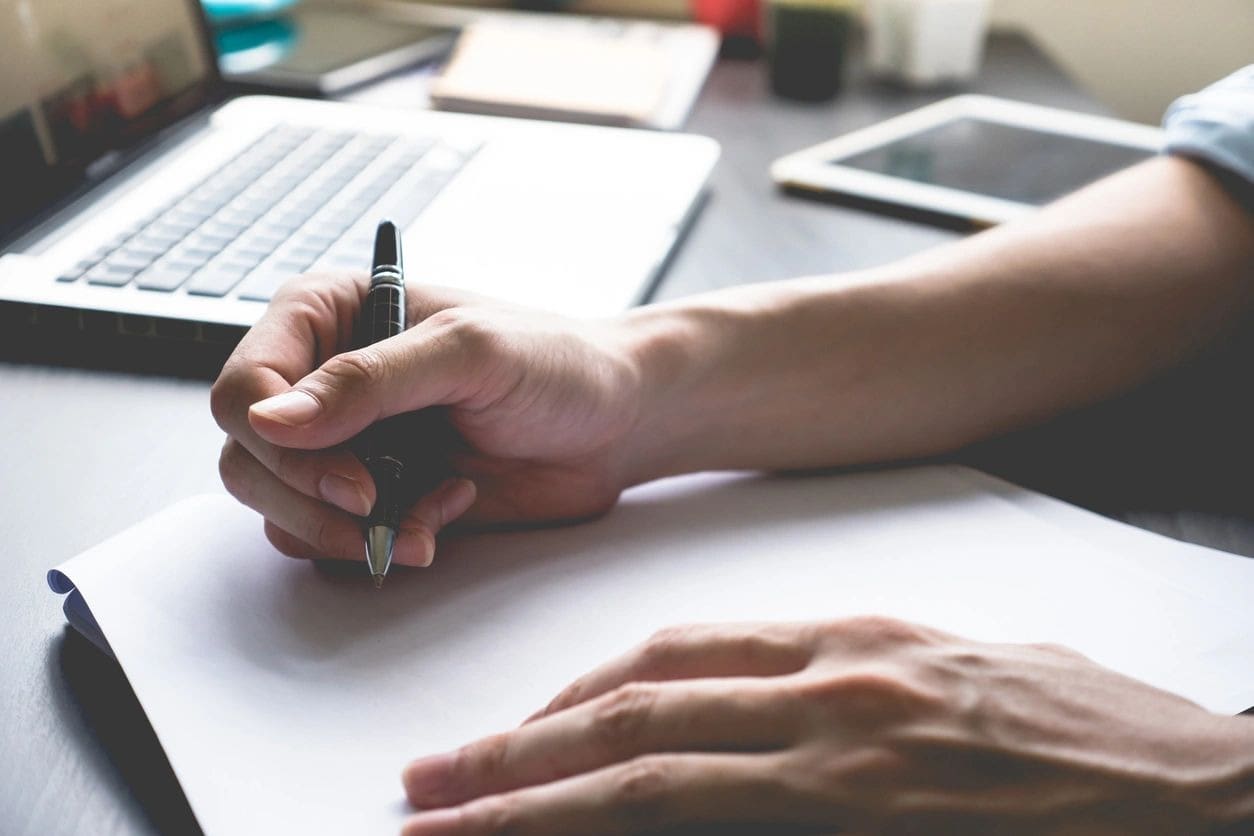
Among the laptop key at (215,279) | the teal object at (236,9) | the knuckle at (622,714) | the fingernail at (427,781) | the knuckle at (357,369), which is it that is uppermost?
the teal object at (236,9)

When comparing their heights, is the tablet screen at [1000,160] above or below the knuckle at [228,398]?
below

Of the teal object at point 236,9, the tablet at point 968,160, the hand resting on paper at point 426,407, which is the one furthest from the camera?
the teal object at point 236,9

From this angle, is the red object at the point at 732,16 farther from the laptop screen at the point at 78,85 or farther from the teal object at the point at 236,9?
the laptop screen at the point at 78,85

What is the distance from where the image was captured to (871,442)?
60cm

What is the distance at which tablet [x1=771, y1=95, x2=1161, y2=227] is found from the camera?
83 centimetres

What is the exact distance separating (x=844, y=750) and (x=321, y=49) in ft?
3.08

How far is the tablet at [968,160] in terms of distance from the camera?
832 millimetres

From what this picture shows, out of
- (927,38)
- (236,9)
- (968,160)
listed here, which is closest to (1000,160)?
(968,160)

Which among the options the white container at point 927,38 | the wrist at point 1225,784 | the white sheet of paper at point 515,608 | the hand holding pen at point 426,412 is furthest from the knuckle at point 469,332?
the white container at point 927,38

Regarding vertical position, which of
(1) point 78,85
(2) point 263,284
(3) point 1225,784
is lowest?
(3) point 1225,784

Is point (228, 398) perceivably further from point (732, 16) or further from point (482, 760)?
point (732, 16)

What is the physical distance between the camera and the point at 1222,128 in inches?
26.0

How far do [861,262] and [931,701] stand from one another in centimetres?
44

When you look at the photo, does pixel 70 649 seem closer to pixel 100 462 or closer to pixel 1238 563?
pixel 100 462
